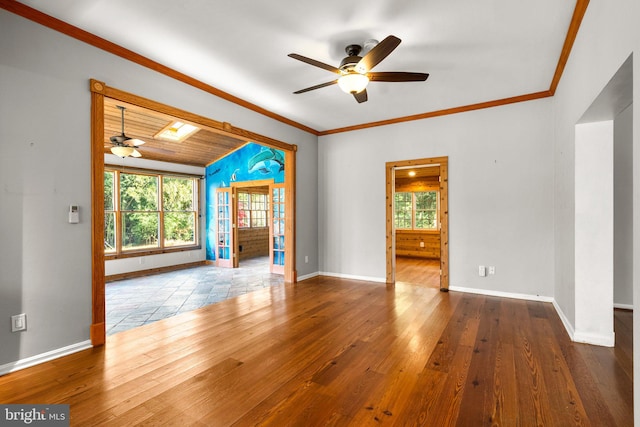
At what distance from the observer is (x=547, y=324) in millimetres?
3312

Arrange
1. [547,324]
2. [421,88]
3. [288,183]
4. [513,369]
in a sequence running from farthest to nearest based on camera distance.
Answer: [288,183], [421,88], [547,324], [513,369]

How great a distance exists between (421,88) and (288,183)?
8.97 feet

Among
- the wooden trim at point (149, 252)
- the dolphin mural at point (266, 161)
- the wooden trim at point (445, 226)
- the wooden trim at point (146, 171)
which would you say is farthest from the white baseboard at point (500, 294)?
the wooden trim at point (146, 171)

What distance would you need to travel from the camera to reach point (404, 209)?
8.85 metres

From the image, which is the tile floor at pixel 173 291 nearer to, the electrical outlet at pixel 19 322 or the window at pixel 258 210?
the electrical outlet at pixel 19 322

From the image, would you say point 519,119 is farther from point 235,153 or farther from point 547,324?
point 235,153

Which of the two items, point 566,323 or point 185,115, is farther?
point 185,115

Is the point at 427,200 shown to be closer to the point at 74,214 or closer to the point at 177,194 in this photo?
the point at 177,194

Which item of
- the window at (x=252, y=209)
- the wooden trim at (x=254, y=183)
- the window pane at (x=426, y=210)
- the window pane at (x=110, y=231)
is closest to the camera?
the window pane at (x=110, y=231)

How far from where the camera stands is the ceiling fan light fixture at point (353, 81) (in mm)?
2882

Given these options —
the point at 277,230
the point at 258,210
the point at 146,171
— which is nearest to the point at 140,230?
the point at 146,171

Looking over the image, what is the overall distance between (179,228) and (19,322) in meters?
5.48

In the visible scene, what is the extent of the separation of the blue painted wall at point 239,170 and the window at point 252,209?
70cm

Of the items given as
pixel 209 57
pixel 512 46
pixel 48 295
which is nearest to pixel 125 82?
pixel 209 57
